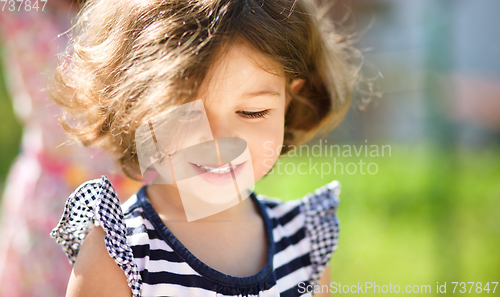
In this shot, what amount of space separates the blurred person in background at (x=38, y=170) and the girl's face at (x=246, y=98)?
57 centimetres

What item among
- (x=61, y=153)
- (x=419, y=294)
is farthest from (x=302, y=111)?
(x=419, y=294)

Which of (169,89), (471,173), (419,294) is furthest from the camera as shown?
(471,173)

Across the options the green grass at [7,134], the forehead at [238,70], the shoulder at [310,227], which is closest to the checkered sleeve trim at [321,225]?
the shoulder at [310,227]

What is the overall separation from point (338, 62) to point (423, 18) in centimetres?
82

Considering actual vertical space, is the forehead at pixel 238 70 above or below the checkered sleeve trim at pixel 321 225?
above

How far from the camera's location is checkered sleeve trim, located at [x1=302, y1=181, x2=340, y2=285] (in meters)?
0.88

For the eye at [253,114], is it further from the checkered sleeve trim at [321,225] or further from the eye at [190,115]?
the checkered sleeve trim at [321,225]

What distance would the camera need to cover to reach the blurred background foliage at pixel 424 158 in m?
1.55

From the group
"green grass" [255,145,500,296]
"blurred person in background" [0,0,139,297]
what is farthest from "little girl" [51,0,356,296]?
"green grass" [255,145,500,296]

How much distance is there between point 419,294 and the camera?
156 centimetres

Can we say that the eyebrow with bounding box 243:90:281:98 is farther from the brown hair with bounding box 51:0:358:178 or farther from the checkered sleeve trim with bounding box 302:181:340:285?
the checkered sleeve trim with bounding box 302:181:340:285

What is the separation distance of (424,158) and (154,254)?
1.82 m

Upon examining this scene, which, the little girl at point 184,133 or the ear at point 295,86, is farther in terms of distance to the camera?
the ear at point 295,86

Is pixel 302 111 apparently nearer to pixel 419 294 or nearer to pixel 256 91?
pixel 256 91
